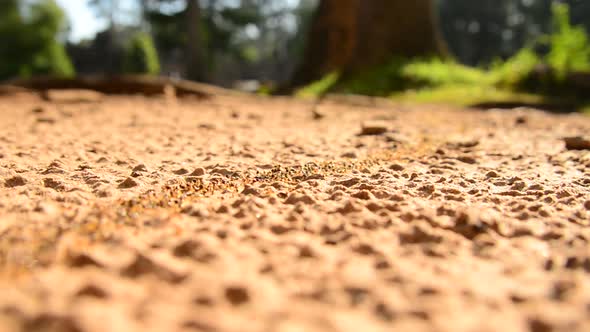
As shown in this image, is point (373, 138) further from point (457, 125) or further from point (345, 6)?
point (345, 6)

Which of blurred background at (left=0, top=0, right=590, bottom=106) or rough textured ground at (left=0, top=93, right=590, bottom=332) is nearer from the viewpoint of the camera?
rough textured ground at (left=0, top=93, right=590, bottom=332)

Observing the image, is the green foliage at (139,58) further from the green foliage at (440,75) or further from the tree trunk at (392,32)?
the green foliage at (440,75)

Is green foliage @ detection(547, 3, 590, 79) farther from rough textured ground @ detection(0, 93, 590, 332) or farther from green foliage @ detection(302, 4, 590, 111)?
rough textured ground @ detection(0, 93, 590, 332)

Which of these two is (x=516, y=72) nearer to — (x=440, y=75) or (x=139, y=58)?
(x=440, y=75)

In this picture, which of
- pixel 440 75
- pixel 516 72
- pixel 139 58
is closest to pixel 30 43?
pixel 139 58

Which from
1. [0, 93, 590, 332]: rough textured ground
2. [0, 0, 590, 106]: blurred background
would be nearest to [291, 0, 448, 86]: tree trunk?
[0, 0, 590, 106]: blurred background

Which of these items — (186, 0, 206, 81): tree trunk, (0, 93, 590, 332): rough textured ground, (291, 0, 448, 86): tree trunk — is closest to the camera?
(0, 93, 590, 332): rough textured ground
